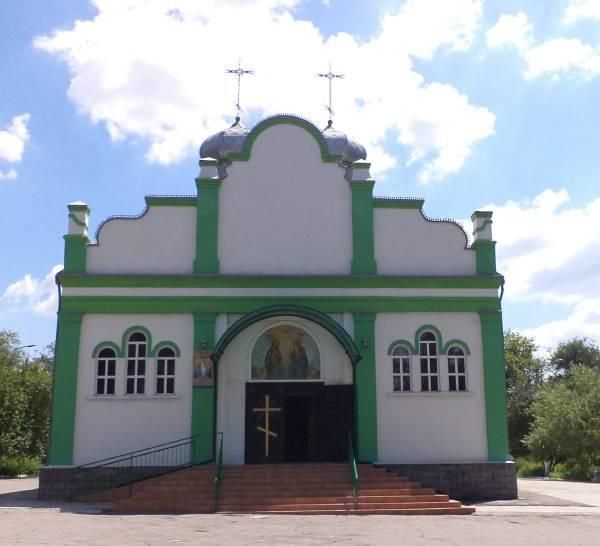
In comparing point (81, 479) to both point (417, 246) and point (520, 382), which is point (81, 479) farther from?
point (520, 382)

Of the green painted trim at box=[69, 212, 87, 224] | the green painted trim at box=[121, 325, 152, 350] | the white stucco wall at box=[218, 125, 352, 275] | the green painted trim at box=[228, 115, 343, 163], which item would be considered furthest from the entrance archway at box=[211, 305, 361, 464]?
the green painted trim at box=[69, 212, 87, 224]

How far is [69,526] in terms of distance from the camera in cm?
1246

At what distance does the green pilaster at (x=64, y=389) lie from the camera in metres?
17.6

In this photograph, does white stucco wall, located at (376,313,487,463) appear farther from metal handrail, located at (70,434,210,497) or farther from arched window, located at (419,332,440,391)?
metal handrail, located at (70,434,210,497)

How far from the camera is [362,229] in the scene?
19188 mm

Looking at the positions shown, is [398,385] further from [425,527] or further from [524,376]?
[524,376]

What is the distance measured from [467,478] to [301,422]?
4.32 m

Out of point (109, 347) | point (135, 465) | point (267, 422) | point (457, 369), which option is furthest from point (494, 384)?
point (109, 347)

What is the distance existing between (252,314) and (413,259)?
4664 mm

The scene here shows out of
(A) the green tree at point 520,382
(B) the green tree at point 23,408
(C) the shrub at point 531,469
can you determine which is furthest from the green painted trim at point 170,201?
(A) the green tree at point 520,382

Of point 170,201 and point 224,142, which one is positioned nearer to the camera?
point 170,201

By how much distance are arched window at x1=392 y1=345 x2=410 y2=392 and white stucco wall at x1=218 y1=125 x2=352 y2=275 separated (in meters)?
2.52

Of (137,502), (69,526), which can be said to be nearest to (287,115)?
(137,502)

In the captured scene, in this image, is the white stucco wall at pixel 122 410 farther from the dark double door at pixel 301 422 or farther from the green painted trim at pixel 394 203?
the green painted trim at pixel 394 203
